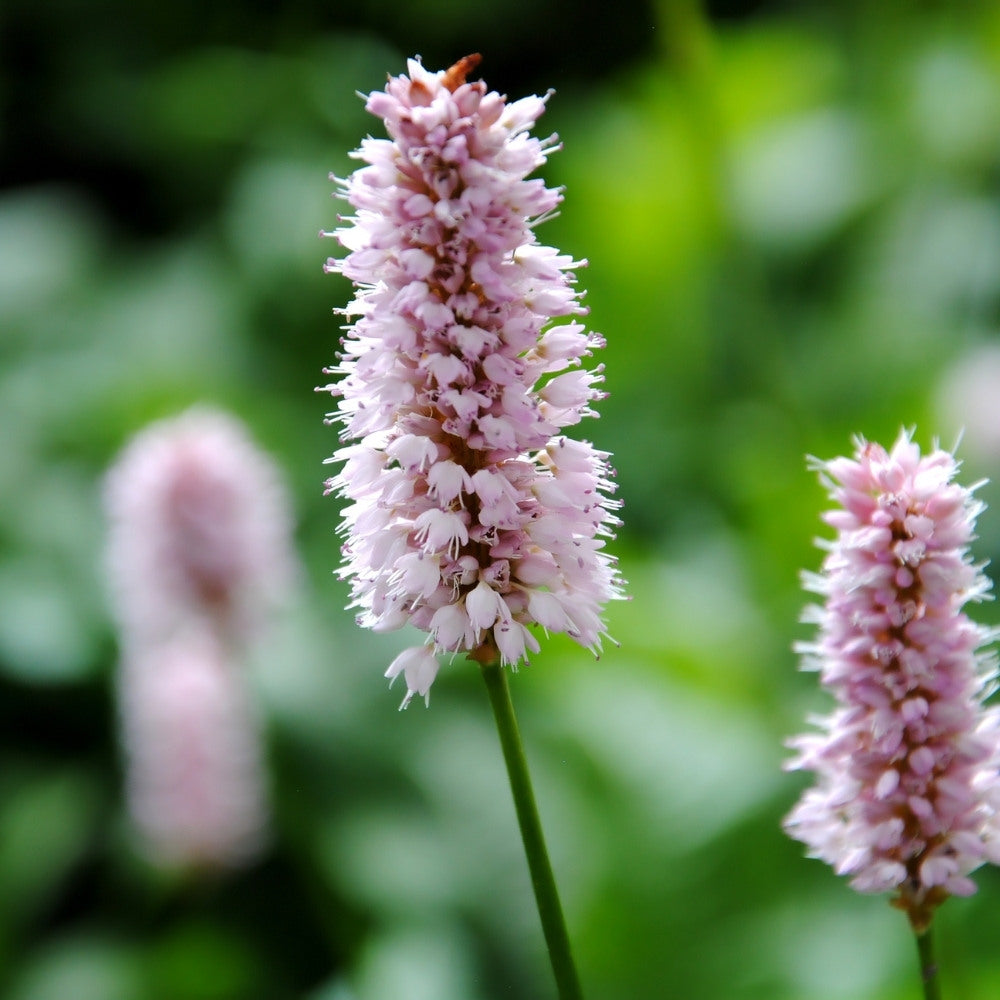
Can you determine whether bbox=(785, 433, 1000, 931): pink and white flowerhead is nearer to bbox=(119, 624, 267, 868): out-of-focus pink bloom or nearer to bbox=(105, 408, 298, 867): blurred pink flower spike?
bbox=(105, 408, 298, 867): blurred pink flower spike

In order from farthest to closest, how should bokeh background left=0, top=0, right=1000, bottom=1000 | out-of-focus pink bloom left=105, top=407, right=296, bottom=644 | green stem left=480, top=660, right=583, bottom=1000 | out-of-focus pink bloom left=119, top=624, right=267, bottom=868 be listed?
out-of-focus pink bloom left=119, top=624, right=267, bottom=868 → out-of-focus pink bloom left=105, top=407, right=296, bottom=644 → bokeh background left=0, top=0, right=1000, bottom=1000 → green stem left=480, top=660, right=583, bottom=1000

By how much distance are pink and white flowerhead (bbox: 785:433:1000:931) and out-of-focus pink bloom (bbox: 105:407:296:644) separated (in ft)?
8.21

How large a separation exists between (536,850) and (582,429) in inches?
143

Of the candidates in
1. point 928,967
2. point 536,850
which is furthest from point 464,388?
point 928,967

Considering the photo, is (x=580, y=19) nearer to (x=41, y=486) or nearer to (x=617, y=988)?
(x=41, y=486)

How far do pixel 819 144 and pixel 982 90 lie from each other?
649mm

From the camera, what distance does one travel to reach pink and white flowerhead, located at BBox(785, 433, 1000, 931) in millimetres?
1631

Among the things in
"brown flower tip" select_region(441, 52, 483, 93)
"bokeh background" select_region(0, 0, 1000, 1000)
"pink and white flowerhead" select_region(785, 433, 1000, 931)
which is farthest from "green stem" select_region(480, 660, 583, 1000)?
"bokeh background" select_region(0, 0, 1000, 1000)

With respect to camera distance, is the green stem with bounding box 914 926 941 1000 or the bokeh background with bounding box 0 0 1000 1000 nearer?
the green stem with bounding box 914 926 941 1000

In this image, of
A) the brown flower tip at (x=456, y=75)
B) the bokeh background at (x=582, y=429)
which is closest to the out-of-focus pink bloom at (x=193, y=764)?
the bokeh background at (x=582, y=429)

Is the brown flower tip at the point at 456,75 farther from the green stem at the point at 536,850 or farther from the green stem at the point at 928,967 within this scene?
the green stem at the point at 928,967

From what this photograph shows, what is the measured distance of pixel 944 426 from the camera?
4.27 m

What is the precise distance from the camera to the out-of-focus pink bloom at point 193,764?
4.43 metres

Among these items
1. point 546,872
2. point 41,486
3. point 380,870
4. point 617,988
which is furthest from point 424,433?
point 41,486
